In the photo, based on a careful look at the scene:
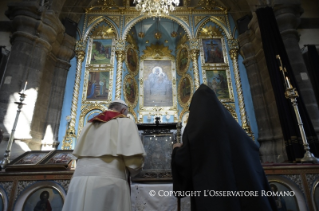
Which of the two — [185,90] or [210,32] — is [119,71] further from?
[210,32]

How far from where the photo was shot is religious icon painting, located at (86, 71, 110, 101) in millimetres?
7559

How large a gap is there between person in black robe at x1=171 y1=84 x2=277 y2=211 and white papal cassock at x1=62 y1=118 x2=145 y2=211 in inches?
29.0

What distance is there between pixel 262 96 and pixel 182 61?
379 centimetres

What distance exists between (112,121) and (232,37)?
791cm

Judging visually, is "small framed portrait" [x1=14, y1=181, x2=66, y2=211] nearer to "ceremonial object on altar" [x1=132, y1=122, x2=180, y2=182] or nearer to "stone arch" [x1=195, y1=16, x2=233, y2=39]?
"ceremonial object on altar" [x1=132, y1=122, x2=180, y2=182]

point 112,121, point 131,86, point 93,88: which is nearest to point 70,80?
point 93,88

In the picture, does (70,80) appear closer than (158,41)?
Yes

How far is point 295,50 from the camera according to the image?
19.0 ft

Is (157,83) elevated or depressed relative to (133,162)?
elevated

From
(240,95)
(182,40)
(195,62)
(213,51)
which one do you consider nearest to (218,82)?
(240,95)

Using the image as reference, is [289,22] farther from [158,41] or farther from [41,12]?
[41,12]

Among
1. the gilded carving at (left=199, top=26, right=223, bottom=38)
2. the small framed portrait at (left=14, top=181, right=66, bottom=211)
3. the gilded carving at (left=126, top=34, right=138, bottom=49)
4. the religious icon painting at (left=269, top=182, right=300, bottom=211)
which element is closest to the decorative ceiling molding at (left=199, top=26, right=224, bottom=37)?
the gilded carving at (left=199, top=26, right=223, bottom=38)

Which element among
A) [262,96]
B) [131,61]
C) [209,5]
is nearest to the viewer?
[262,96]

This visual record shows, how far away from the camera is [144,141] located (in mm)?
4500
